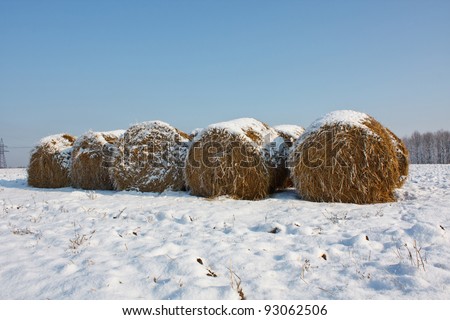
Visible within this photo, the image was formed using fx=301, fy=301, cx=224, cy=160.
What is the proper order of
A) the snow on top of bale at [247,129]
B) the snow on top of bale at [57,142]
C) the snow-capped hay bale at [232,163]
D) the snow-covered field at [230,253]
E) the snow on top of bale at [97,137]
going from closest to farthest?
1. the snow-covered field at [230,253]
2. the snow-capped hay bale at [232,163]
3. the snow on top of bale at [247,129]
4. the snow on top of bale at [97,137]
5. the snow on top of bale at [57,142]

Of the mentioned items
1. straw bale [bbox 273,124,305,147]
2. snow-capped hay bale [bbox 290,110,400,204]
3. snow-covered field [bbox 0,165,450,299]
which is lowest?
snow-covered field [bbox 0,165,450,299]

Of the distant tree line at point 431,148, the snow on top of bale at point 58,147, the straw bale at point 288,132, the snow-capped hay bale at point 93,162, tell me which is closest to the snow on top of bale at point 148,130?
the snow-capped hay bale at point 93,162

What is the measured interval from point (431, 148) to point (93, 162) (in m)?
61.5

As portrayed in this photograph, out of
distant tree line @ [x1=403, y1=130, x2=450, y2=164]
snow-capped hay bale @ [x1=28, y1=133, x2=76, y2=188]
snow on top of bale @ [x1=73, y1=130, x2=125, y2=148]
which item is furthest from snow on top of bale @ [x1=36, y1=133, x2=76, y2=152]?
distant tree line @ [x1=403, y1=130, x2=450, y2=164]

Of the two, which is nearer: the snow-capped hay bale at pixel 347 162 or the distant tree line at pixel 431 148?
the snow-capped hay bale at pixel 347 162

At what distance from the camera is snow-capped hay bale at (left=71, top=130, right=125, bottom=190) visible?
902 cm

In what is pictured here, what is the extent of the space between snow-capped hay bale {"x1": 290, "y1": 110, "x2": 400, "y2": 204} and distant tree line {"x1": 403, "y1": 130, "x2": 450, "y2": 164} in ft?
174

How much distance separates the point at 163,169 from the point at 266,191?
113 inches

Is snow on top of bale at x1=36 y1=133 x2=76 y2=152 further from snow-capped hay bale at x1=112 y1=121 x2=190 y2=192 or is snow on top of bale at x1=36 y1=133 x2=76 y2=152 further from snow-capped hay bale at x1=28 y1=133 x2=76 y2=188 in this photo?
snow-capped hay bale at x1=112 y1=121 x2=190 y2=192

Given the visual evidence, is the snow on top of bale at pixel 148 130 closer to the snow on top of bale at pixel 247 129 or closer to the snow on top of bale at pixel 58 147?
the snow on top of bale at pixel 247 129

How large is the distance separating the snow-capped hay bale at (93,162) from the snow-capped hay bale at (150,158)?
0.87m

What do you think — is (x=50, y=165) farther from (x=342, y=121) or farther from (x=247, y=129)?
(x=342, y=121)

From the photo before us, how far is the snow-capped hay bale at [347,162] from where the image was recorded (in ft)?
19.2
